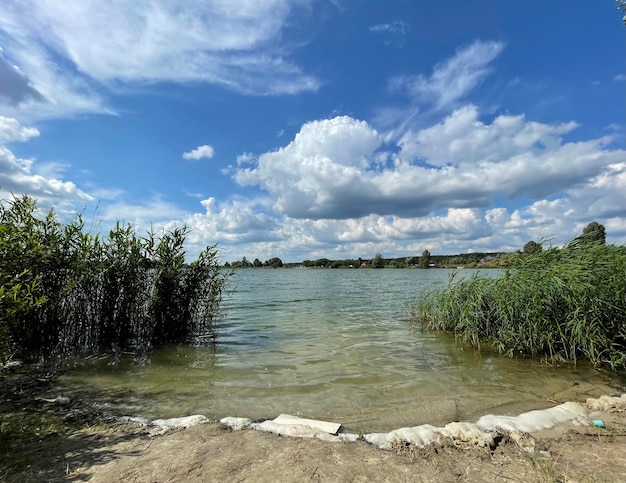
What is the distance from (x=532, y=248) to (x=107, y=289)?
13344mm

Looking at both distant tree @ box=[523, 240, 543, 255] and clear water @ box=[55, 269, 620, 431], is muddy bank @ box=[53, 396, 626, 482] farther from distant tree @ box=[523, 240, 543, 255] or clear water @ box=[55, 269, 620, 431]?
distant tree @ box=[523, 240, 543, 255]

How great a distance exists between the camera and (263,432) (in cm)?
485

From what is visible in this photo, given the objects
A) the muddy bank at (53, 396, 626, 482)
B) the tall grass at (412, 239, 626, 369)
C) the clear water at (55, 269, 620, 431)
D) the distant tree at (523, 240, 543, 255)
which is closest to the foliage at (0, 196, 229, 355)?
the clear water at (55, 269, 620, 431)

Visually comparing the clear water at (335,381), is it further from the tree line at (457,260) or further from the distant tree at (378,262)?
the distant tree at (378,262)

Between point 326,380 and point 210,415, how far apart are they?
2.91 m

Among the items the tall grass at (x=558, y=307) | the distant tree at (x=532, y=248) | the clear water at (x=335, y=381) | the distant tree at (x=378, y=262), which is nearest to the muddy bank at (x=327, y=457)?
the clear water at (x=335, y=381)

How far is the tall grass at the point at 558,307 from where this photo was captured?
849 centimetres

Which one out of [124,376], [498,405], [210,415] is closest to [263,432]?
[210,415]

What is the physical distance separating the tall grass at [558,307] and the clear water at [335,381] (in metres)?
0.61

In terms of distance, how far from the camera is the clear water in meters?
6.22

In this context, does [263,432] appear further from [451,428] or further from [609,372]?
[609,372]

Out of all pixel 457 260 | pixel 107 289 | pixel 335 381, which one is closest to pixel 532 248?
pixel 335 381

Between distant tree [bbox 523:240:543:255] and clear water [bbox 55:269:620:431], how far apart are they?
152 centimetres

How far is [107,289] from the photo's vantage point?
10.5 meters
